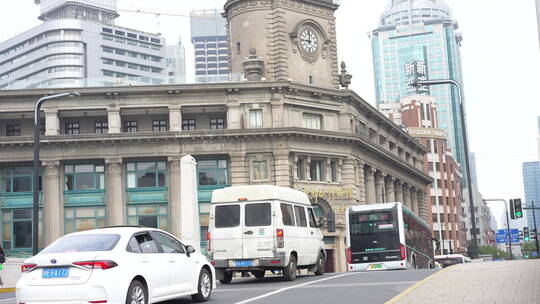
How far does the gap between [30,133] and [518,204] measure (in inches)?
1346

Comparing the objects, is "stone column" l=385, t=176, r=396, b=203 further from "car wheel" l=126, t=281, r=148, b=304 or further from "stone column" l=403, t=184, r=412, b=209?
"car wheel" l=126, t=281, r=148, b=304

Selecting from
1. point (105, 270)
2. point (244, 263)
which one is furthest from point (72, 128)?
point (105, 270)

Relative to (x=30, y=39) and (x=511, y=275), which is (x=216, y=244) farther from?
(x=30, y=39)

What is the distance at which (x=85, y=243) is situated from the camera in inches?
478

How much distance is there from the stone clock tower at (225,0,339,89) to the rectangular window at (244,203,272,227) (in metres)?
34.0

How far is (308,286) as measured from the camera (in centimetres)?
1717

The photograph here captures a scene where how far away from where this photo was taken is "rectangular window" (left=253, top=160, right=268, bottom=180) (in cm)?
5141

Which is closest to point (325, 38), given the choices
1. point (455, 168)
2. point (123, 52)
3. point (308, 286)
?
point (308, 286)

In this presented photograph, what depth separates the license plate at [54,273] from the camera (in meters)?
11.5

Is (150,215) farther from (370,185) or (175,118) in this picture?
(370,185)

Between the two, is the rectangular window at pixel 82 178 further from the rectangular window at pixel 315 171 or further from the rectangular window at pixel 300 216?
the rectangular window at pixel 300 216

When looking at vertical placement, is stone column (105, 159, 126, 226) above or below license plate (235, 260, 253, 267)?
above

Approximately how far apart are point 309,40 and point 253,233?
39.1m

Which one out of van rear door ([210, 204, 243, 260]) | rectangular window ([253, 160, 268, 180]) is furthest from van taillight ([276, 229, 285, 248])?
rectangular window ([253, 160, 268, 180])
